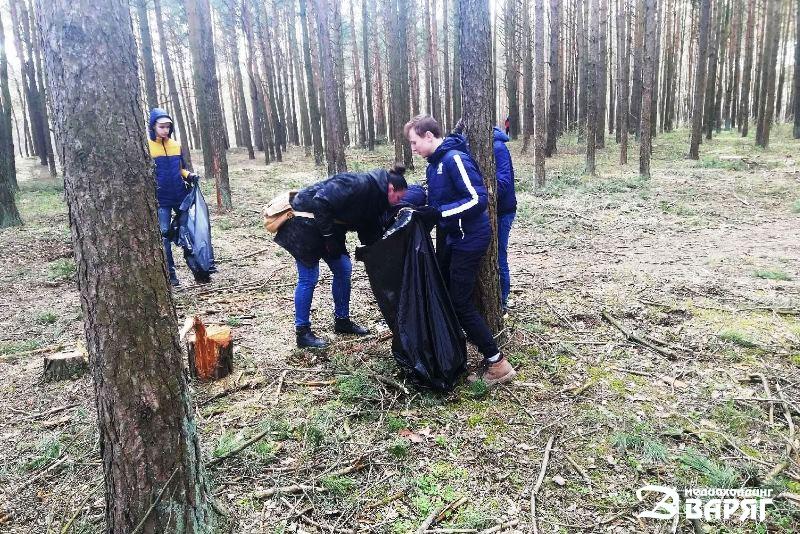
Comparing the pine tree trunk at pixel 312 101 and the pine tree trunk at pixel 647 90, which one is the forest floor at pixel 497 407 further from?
the pine tree trunk at pixel 312 101

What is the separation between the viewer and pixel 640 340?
14.8ft

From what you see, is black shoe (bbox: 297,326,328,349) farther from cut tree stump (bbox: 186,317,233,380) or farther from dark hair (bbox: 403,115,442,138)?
dark hair (bbox: 403,115,442,138)

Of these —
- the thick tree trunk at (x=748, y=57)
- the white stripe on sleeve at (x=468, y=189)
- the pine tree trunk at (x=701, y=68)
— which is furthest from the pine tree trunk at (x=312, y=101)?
the thick tree trunk at (x=748, y=57)

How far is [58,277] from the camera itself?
7184mm

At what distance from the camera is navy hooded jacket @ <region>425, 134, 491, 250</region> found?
367 cm

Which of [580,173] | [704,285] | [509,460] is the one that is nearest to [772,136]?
[580,173]

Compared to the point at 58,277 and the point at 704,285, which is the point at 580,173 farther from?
the point at 58,277

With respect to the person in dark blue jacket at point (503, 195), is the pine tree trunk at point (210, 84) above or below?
above

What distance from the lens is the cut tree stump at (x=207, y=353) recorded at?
13.6ft

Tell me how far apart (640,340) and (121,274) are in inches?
163

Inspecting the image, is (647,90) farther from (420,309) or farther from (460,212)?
(420,309)

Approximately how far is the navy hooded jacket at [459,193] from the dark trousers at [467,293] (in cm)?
8

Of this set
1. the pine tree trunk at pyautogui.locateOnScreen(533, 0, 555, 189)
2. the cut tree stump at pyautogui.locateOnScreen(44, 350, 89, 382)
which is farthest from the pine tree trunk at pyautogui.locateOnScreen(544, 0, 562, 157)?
the cut tree stump at pyautogui.locateOnScreen(44, 350, 89, 382)

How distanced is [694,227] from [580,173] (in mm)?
5712
